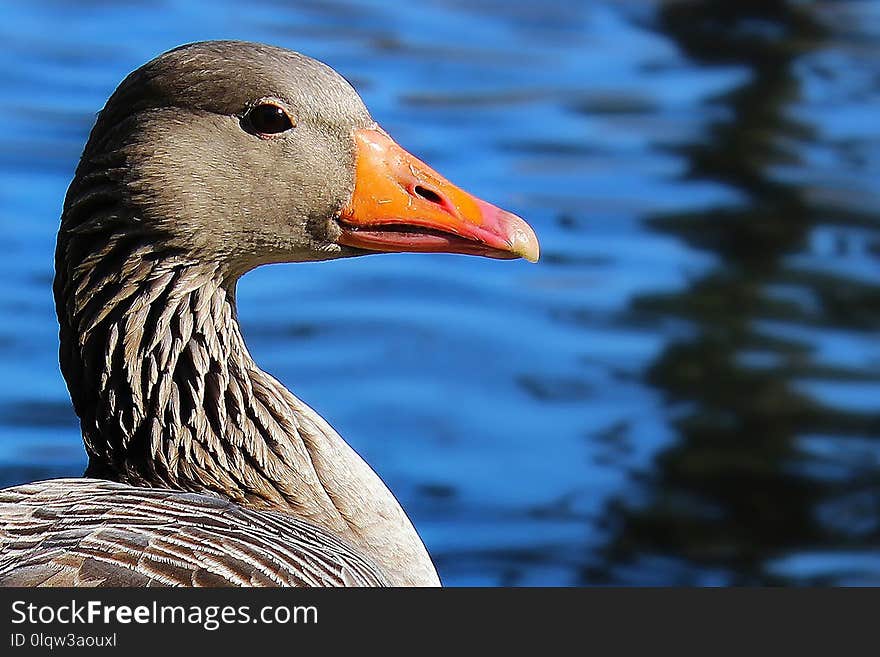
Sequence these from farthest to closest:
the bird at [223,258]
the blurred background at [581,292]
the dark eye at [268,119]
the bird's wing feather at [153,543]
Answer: the blurred background at [581,292] < the dark eye at [268,119] < the bird at [223,258] < the bird's wing feather at [153,543]

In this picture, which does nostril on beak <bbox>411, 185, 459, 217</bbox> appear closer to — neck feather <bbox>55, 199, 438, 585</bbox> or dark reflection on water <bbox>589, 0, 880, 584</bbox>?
neck feather <bbox>55, 199, 438, 585</bbox>

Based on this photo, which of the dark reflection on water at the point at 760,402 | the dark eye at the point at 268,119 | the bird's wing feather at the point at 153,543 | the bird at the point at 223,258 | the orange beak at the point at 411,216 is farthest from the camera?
the dark reflection on water at the point at 760,402

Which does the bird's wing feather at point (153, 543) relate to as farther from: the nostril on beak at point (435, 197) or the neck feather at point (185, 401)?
the nostril on beak at point (435, 197)

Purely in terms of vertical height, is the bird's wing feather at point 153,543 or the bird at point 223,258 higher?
the bird at point 223,258

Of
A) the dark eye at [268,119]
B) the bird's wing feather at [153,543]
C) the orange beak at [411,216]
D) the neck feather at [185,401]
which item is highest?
the dark eye at [268,119]

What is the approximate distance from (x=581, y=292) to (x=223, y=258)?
511 cm

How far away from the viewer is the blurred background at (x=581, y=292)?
8.20 meters

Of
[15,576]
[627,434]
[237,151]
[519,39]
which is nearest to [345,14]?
[519,39]

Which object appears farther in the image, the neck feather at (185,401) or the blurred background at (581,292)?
the blurred background at (581,292)

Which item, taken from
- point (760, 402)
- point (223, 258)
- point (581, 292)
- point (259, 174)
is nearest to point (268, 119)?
point (259, 174)

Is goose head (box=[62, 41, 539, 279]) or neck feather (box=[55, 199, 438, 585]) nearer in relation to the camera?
goose head (box=[62, 41, 539, 279])

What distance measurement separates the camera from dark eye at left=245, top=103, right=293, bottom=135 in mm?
5113

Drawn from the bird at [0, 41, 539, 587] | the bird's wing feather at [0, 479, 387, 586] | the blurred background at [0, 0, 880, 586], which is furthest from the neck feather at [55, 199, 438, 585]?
the blurred background at [0, 0, 880, 586]

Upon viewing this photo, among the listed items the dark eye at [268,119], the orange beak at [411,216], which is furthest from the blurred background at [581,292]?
the dark eye at [268,119]
